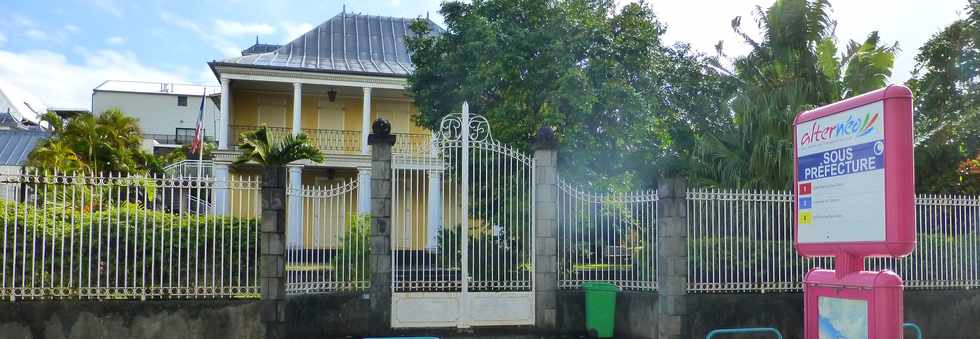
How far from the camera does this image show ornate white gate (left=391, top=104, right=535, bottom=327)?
11.0 metres

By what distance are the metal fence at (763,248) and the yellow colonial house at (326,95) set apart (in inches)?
450

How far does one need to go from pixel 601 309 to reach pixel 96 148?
2028 cm

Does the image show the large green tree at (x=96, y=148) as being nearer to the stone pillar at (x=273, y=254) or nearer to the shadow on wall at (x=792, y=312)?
the stone pillar at (x=273, y=254)

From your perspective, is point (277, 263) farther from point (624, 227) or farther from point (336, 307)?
point (624, 227)

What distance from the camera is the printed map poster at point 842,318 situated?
7.00m

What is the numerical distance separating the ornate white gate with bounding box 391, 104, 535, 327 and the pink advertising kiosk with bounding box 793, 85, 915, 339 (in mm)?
4333

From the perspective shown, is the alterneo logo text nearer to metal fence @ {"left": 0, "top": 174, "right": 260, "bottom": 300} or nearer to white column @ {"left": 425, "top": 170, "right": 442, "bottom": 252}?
white column @ {"left": 425, "top": 170, "right": 442, "bottom": 252}

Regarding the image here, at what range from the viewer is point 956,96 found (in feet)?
58.4

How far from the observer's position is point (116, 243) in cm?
969

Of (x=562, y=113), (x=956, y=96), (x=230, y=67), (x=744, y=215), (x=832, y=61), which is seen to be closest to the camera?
(x=744, y=215)

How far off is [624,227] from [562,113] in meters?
3.28

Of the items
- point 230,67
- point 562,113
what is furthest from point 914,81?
point 230,67

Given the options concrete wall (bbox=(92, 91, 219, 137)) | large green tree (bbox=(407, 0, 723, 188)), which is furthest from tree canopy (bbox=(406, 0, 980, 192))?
concrete wall (bbox=(92, 91, 219, 137))

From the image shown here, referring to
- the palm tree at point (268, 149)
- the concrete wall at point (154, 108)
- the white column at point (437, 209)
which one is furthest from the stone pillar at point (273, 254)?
the concrete wall at point (154, 108)
